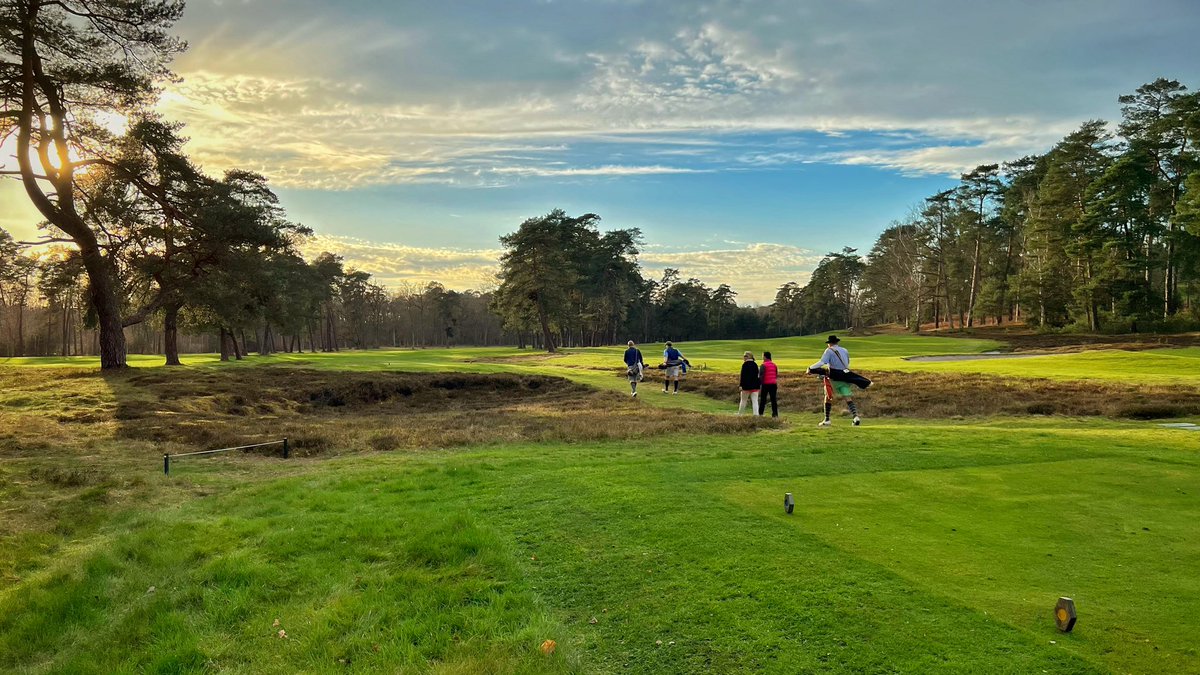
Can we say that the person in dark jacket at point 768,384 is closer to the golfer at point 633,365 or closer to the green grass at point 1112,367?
the golfer at point 633,365

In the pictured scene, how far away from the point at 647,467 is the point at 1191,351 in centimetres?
3728

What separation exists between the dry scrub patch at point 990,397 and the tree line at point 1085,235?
90.3 ft

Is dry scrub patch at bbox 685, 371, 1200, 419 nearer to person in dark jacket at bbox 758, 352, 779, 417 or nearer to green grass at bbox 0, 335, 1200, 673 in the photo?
person in dark jacket at bbox 758, 352, 779, 417

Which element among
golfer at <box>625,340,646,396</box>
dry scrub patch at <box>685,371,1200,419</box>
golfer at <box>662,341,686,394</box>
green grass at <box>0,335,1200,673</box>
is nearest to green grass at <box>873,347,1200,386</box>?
dry scrub patch at <box>685,371,1200,419</box>

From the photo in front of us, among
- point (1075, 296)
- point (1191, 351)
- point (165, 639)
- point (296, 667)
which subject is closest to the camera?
point (296, 667)

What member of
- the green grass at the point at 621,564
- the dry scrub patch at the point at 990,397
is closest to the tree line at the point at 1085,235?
the dry scrub patch at the point at 990,397

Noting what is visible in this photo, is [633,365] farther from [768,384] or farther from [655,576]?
[655,576]

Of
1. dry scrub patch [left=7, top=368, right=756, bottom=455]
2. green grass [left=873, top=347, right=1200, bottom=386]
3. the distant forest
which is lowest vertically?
dry scrub patch [left=7, top=368, right=756, bottom=455]

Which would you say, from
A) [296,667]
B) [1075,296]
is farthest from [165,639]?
[1075,296]

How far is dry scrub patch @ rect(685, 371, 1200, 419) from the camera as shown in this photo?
687 inches

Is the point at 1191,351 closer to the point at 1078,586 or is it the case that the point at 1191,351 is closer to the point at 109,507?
the point at 1078,586

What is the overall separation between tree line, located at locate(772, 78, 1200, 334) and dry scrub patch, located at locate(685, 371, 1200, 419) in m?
27.5

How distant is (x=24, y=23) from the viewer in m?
20.1

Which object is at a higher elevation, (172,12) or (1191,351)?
(172,12)
